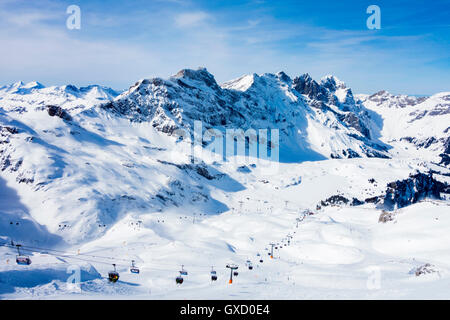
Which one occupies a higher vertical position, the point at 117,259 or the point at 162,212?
the point at 162,212

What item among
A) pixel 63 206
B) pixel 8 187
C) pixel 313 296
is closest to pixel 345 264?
pixel 313 296

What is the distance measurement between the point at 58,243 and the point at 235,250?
183ft

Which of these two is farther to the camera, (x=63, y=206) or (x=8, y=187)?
Result: (x=8, y=187)

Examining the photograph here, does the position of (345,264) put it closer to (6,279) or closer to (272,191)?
(6,279)

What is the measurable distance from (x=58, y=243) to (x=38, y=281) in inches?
2746

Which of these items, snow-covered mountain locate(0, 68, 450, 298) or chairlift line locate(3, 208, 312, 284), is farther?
snow-covered mountain locate(0, 68, 450, 298)

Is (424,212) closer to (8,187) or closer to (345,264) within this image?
(345,264)

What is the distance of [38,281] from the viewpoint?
97.4 ft

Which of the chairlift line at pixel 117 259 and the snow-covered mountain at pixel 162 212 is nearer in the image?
the chairlift line at pixel 117 259

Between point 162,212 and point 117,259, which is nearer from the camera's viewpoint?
point 117,259

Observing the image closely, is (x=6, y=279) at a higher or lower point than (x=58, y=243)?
higher

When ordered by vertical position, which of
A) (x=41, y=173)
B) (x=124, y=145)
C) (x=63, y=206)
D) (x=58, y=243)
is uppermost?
(x=124, y=145)
